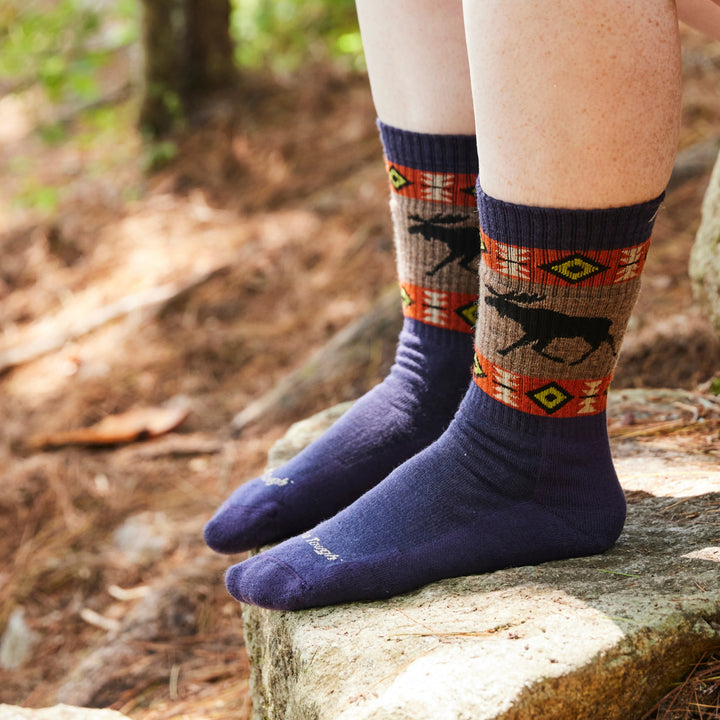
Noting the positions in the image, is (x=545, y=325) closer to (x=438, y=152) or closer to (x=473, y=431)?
(x=473, y=431)

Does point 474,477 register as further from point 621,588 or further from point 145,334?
point 145,334

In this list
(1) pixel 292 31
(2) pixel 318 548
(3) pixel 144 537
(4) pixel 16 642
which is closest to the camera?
(2) pixel 318 548

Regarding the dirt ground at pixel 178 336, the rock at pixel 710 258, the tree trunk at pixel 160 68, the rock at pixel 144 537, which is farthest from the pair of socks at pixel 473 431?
the tree trunk at pixel 160 68

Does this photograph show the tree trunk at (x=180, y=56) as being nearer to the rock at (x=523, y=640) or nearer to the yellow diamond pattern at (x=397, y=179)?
the yellow diamond pattern at (x=397, y=179)

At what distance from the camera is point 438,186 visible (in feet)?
3.52

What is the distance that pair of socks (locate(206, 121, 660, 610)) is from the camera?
0.83 metres

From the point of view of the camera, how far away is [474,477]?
97 cm

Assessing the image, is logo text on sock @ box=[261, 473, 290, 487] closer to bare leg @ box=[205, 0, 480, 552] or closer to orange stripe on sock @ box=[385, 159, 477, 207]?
bare leg @ box=[205, 0, 480, 552]

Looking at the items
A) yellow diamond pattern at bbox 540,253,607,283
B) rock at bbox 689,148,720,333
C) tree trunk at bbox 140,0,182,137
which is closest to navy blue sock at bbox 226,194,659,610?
yellow diamond pattern at bbox 540,253,607,283

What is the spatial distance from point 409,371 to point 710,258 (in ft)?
2.42

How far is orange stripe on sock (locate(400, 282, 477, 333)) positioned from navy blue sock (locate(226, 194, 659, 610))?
20 centimetres

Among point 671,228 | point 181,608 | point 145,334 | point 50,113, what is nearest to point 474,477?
point 181,608

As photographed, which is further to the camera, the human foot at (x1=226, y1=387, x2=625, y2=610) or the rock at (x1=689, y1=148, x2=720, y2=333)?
the rock at (x1=689, y1=148, x2=720, y2=333)

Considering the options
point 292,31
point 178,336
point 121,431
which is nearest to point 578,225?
point 121,431
